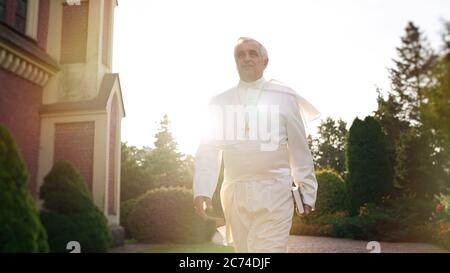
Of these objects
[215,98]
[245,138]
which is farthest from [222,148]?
[215,98]

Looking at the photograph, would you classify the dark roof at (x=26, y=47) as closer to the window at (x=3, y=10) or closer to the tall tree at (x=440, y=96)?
the window at (x=3, y=10)

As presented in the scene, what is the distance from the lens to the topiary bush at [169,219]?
6836 millimetres

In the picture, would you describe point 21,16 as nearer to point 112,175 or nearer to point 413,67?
point 112,175

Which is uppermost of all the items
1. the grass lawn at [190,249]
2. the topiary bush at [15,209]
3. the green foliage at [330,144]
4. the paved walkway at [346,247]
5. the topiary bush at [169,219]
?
the green foliage at [330,144]

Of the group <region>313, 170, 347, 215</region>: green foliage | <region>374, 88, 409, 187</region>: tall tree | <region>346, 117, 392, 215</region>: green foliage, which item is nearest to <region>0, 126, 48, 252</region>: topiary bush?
<region>374, 88, 409, 187</region>: tall tree

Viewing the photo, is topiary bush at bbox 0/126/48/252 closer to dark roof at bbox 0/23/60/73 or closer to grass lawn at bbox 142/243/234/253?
dark roof at bbox 0/23/60/73

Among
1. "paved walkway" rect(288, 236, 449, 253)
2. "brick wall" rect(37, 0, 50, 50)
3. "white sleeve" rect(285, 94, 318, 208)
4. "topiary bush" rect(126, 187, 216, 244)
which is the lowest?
"paved walkway" rect(288, 236, 449, 253)

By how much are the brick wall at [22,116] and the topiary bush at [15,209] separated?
406 millimetres

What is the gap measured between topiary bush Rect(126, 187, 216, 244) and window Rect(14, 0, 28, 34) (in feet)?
10.2

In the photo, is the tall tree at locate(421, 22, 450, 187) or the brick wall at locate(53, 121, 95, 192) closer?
the tall tree at locate(421, 22, 450, 187)

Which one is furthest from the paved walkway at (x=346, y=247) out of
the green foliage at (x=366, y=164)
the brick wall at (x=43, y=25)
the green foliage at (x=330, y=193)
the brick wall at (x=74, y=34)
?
the brick wall at (x=43, y=25)

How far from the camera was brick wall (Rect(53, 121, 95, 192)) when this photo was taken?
4637 mm
